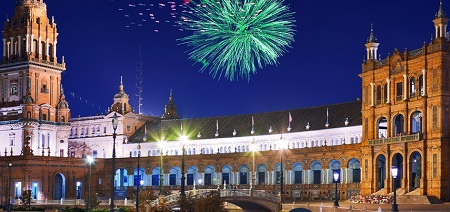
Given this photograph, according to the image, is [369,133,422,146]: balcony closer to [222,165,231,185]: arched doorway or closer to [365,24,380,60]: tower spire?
[365,24,380,60]: tower spire

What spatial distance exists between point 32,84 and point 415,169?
271ft

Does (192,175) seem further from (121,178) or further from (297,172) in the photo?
(297,172)

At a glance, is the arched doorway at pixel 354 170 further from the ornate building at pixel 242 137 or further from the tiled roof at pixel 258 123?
the tiled roof at pixel 258 123

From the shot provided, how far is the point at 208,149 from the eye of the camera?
468 feet

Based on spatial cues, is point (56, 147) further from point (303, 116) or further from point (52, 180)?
point (303, 116)

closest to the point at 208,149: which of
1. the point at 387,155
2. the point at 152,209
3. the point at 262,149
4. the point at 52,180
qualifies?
the point at 262,149

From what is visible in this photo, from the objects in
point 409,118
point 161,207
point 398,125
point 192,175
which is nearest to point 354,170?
point 398,125

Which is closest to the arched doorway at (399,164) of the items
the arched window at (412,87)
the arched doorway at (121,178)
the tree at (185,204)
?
the arched window at (412,87)

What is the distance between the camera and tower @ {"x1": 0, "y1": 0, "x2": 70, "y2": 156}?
487ft

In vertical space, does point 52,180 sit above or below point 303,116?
below

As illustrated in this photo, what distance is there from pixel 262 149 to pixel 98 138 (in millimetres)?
42195

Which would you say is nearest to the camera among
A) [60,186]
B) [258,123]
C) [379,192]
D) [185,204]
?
[185,204]

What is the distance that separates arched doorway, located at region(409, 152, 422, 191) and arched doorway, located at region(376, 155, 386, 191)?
18.2 ft

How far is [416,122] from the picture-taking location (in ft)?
305
